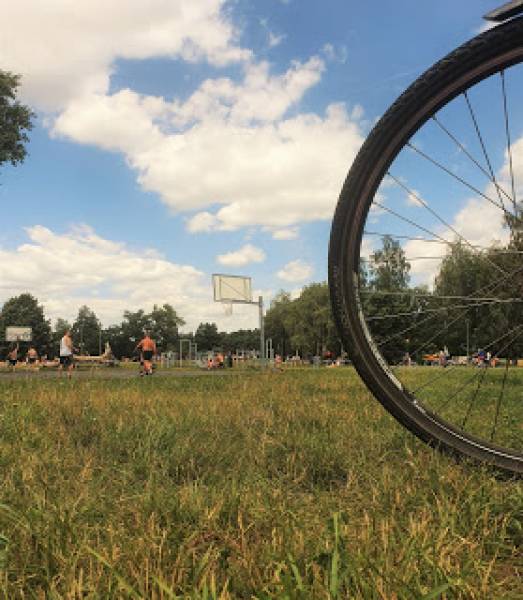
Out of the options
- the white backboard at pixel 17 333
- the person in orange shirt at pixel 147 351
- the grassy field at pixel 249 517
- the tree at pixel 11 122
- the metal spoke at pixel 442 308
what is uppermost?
the tree at pixel 11 122

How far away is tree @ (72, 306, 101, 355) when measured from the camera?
130 metres

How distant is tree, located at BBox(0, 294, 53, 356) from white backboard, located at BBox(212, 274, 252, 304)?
218 feet

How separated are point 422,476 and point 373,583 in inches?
43.6

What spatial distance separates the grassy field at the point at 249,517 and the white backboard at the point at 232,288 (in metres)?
40.0

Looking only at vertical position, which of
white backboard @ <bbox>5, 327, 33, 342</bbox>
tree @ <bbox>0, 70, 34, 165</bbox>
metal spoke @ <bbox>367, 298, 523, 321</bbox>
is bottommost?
metal spoke @ <bbox>367, 298, 523, 321</bbox>

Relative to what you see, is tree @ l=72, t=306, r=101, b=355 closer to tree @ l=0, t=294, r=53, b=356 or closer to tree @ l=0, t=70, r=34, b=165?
tree @ l=0, t=294, r=53, b=356

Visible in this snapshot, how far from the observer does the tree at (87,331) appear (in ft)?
427

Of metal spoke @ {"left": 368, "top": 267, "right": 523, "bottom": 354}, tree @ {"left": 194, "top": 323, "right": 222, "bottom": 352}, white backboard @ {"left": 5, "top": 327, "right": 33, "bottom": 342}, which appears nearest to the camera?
metal spoke @ {"left": 368, "top": 267, "right": 523, "bottom": 354}

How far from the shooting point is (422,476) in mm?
2369

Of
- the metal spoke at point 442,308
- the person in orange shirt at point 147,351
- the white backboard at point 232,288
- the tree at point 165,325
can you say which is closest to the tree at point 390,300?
the metal spoke at point 442,308

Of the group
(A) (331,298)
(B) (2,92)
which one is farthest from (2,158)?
(A) (331,298)

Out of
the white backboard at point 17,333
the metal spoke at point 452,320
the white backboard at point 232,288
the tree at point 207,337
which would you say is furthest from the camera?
the tree at point 207,337

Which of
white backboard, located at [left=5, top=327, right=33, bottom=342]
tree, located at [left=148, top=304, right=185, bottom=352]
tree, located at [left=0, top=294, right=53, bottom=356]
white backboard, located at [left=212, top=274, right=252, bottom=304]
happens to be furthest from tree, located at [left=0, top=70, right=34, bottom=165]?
tree, located at [left=148, top=304, right=185, bottom=352]

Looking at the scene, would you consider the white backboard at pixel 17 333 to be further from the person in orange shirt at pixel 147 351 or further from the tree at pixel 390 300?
the tree at pixel 390 300
